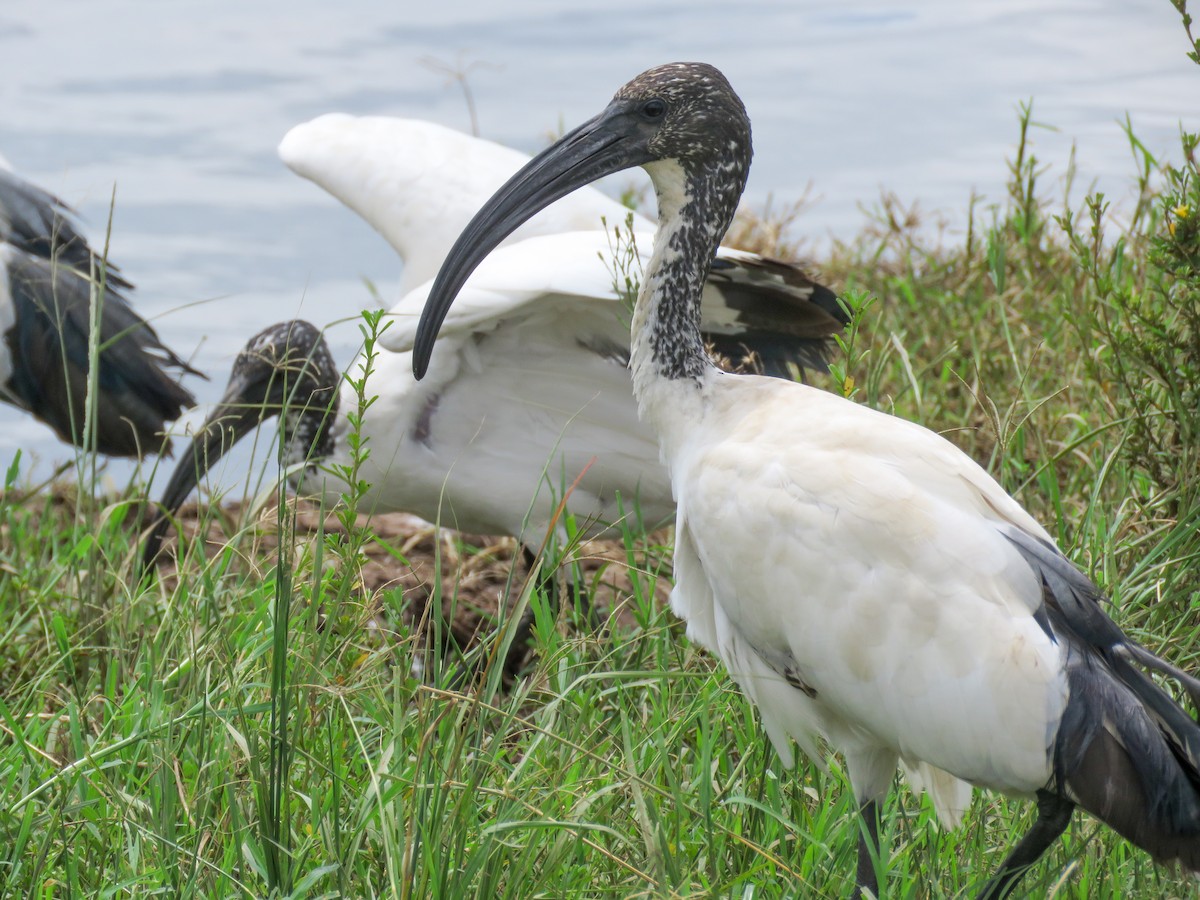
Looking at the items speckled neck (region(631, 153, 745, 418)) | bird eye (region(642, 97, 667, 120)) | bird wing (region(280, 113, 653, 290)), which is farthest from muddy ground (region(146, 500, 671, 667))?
bird eye (region(642, 97, 667, 120))

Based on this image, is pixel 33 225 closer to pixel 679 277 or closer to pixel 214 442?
pixel 214 442

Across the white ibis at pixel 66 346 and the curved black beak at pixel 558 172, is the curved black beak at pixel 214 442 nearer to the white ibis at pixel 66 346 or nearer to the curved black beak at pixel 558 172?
the white ibis at pixel 66 346

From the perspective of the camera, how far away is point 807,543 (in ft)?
7.43

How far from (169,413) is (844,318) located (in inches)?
92.1

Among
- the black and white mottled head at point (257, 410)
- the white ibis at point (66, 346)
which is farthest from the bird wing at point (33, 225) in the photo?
the black and white mottled head at point (257, 410)


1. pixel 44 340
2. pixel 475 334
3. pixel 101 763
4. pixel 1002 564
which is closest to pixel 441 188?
pixel 475 334

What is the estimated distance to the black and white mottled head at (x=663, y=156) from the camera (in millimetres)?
2707

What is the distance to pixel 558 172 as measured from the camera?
2.76 meters

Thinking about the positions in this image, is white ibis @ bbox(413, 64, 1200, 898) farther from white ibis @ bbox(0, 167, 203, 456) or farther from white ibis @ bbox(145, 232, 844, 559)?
white ibis @ bbox(0, 167, 203, 456)

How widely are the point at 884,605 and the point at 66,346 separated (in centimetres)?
342

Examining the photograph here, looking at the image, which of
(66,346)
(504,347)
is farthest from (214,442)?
(504,347)

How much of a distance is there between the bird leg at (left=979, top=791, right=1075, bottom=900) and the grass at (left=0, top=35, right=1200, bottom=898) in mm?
57

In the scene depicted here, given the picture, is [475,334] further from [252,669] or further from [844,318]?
[252,669]

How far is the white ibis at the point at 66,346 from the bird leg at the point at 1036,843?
127 inches
